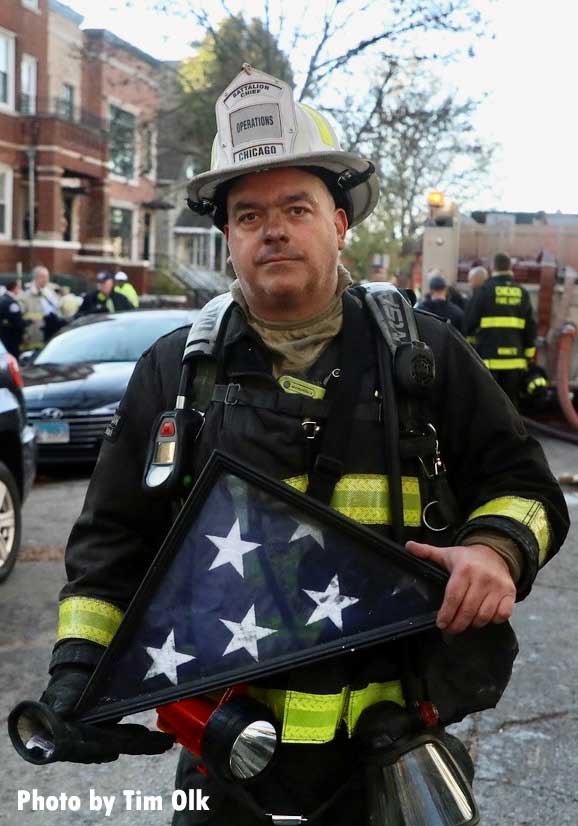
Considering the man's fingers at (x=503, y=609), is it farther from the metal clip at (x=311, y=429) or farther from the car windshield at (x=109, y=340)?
the car windshield at (x=109, y=340)

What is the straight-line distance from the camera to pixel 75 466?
9.59 meters

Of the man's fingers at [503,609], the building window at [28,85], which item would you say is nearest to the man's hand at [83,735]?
the man's fingers at [503,609]

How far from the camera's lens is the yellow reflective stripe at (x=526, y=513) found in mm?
1896

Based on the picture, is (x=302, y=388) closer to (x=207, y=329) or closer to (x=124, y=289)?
Result: (x=207, y=329)

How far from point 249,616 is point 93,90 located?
3548 cm

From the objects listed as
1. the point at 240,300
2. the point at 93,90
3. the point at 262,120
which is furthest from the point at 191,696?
the point at 93,90

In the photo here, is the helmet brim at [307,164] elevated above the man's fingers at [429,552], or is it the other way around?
the helmet brim at [307,164]

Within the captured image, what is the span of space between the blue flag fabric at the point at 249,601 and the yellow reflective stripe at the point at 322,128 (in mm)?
732

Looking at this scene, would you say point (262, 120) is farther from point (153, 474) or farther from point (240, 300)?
point (153, 474)

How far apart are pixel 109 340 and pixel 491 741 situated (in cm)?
704

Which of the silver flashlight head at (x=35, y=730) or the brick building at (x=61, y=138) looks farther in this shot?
the brick building at (x=61, y=138)

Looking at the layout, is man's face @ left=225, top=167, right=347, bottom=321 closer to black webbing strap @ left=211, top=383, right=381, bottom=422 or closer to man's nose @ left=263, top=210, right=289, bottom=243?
man's nose @ left=263, top=210, right=289, bottom=243

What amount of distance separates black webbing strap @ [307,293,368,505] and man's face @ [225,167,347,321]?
117 mm

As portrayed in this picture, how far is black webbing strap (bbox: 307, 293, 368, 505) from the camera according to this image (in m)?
1.90
